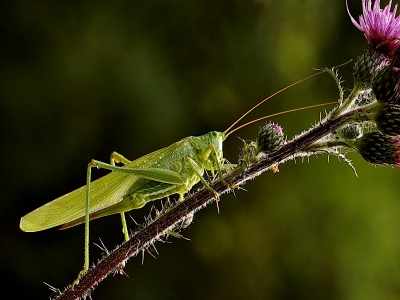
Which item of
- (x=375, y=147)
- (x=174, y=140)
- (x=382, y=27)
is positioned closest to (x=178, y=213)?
(x=375, y=147)

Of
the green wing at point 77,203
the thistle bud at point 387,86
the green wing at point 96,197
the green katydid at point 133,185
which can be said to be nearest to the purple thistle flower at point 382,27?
the thistle bud at point 387,86

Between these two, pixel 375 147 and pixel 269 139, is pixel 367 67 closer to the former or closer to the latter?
pixel 375 147

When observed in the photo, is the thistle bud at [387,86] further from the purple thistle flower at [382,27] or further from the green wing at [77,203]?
the green wing at [77,203]

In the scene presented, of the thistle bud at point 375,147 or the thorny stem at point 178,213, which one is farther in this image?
the thistle bud at point 375,147

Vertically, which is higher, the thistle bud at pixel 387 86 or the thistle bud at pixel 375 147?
the thistle bud at pixel 387 86

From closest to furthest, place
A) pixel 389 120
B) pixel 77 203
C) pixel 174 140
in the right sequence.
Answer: pixel 389 120 → pixel 77 203 → pixel 174 140

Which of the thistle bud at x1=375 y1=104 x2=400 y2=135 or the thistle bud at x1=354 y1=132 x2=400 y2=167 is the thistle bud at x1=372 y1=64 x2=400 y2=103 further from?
the thistle bud at x1=354 y1=132 x2=400 y2=167

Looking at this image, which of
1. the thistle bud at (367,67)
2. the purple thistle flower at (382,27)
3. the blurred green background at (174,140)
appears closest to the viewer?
the thistle bud at (367,67)
